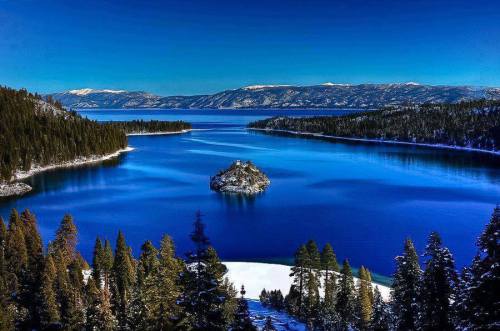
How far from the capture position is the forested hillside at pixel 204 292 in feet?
66.7

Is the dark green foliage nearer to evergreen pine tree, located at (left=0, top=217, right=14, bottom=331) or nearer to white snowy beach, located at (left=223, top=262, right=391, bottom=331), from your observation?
white snowy beach, located at (left=223, top=262, right=391, bottom=331)

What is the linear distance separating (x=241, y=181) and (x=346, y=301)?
264ft

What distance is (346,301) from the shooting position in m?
47.3

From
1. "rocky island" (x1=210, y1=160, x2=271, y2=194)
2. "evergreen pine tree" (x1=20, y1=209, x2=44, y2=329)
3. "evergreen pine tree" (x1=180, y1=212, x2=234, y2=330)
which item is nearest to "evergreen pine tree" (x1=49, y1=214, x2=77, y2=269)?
"evergreen pine tree" (x1=20, y1=209, x2=44, y2=329)

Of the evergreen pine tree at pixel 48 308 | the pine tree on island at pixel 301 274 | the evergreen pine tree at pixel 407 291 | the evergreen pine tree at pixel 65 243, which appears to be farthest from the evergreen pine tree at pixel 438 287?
the evergreen pine tree at pixel 65 243

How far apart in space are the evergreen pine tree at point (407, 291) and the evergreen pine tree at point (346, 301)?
1109cm

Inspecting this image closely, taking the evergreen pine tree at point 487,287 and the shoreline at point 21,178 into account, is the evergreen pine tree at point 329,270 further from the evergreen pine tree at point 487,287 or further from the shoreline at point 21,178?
the shoreline at point 21,178

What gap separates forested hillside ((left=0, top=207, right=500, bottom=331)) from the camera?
66.7ft

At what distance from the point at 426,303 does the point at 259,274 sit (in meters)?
37.0

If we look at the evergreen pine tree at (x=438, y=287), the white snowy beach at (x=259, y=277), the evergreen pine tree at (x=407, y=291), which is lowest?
the white snowy beach at (x=259, y=277)

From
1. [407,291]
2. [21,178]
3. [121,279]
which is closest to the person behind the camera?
[407,291]

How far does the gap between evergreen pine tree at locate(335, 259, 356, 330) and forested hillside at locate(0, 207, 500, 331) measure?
0.39 feet

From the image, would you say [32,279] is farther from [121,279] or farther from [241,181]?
[241,181]

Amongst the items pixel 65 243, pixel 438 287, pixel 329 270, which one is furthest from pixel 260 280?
pixel 438 287
